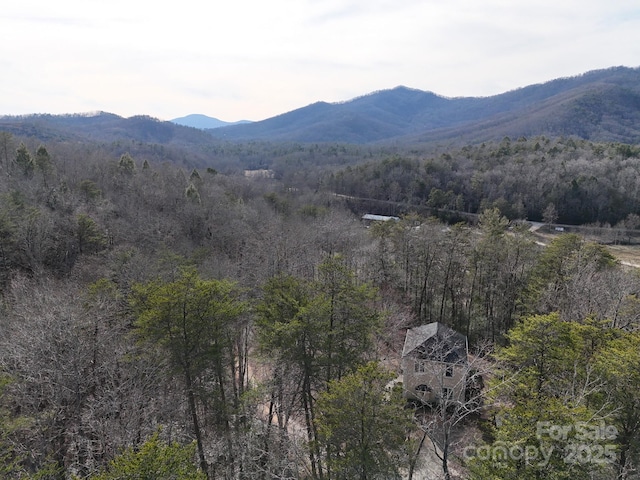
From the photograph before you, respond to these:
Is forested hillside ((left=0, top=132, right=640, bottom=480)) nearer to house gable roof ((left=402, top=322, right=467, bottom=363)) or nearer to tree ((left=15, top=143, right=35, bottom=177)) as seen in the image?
tree ((left=15, top=143, right=35, bottom=177))

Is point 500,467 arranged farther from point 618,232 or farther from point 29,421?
point 618,232

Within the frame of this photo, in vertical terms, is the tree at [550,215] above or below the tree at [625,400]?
below

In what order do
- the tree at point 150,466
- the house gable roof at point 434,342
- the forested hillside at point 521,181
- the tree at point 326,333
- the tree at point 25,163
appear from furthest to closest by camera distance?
the forested hillside at point 521,181 → the tree at point 25,163 → the house gable roof at point 434,342 → the tree at point 326,333 → the tree at point 150,466

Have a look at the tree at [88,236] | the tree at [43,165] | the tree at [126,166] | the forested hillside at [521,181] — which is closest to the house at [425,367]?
the tree at [88,236]

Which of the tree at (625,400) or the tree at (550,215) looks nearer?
the tree at (625,400)

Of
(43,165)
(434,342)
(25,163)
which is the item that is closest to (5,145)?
(25,163)

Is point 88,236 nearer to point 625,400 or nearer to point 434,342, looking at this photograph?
point 434,342

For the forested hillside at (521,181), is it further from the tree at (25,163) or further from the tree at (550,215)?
the tree at (25,163)

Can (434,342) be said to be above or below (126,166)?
below
